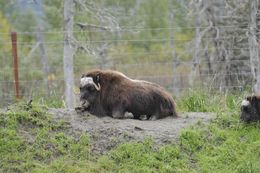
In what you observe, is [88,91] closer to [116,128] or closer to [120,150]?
[116,128]

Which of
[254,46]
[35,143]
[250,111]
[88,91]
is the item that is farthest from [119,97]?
[254,46]

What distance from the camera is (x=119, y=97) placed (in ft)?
26.6

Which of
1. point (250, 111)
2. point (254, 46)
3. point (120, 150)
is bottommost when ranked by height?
point (120, 150)

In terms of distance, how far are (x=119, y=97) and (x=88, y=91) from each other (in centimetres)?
41

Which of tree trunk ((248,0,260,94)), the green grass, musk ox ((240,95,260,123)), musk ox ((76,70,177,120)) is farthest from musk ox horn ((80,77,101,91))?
tree trunk ((248,0,260,94))

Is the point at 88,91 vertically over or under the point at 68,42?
under

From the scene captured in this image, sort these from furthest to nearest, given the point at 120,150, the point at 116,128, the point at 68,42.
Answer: the point at 68,42
the point at 116,128
the point at 120,150

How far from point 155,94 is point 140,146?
45.8 inches

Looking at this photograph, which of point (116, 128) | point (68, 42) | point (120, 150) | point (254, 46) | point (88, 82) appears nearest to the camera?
point (120, 150)

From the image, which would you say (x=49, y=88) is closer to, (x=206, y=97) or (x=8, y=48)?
(x=206, y=97)

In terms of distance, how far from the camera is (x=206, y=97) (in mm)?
9703

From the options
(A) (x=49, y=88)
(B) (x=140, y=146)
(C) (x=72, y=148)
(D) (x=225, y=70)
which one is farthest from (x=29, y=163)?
(D) (x=225, y=70)

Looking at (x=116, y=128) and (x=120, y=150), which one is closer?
(x=120, y=150)

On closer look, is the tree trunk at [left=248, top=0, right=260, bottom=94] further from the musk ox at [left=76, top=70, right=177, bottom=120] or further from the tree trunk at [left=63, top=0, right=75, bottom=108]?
the tree trunk at [left=63, top=0, right=75, bottom=108]
